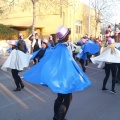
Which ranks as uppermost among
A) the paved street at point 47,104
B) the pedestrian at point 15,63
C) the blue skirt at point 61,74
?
the blue skirt at point 61,74

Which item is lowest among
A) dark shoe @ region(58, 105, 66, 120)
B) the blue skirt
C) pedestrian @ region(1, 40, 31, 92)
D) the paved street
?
the paved street

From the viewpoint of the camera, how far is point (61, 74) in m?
4.32

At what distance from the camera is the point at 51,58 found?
4.50 meters

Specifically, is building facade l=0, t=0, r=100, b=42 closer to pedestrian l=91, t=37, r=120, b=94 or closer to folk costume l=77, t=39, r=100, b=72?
folk costume l=77, t=39, r=100, b=72

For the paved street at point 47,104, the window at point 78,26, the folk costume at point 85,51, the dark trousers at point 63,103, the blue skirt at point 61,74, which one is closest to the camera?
the blue skirt at point 61,74

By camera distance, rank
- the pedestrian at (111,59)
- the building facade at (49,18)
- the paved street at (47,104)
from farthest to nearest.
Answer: the building facade at (49,18), the pedestrian at (111,59), the paved street at (47,104)

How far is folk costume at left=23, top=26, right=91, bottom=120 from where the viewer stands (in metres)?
4.27

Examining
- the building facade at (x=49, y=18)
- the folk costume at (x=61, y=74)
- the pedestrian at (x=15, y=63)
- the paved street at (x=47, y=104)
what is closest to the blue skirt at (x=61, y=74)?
the folk costume at (x=61, y=74)

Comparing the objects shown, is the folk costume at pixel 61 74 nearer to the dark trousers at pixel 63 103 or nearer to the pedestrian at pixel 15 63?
the dark trousers at pixel 63 103

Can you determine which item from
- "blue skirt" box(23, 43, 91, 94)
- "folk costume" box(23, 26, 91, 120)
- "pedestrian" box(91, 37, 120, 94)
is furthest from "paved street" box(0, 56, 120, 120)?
A: "blue skirt" box(23, 43, 91, 94)

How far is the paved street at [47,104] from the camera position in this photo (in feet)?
18.2

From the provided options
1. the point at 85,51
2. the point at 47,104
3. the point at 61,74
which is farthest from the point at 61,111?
the point at 85,51

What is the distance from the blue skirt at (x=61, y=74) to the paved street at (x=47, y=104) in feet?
4.26

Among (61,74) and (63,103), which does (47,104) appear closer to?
(63,103)
